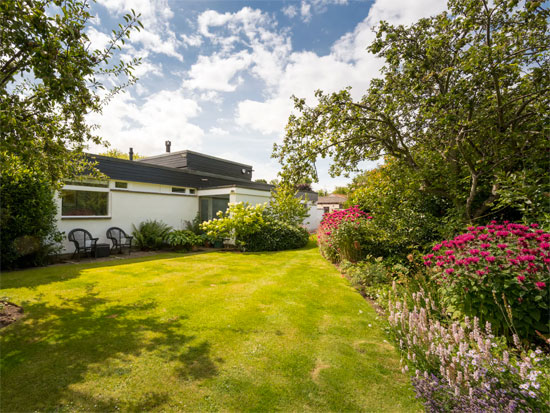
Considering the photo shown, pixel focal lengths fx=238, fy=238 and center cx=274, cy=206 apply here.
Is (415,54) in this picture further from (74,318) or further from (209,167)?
(209,167)

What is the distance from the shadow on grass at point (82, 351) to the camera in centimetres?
227

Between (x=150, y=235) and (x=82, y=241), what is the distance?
8.13 feet

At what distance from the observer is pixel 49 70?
110 inches

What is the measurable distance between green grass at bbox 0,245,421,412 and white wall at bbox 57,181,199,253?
167 inches

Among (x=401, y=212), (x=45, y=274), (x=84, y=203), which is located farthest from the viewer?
(x=84, y=203)

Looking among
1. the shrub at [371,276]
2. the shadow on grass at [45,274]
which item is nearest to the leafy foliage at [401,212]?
the shrub at [371,276]

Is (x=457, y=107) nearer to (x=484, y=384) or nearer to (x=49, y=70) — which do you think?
(x=484, y=384)

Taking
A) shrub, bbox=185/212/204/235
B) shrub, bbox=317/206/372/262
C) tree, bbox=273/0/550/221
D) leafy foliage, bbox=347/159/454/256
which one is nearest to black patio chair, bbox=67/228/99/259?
shrub, bbox=185/212/204/235

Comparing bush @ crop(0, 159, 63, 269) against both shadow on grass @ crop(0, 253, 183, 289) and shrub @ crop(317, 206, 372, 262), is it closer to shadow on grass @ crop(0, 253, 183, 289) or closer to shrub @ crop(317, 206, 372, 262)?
shadow on grass @ crop(0, 253, 183, 289)

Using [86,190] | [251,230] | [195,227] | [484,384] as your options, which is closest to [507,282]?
[484,384]

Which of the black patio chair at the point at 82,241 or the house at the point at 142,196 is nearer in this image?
the black patio chair at the point at 82,241

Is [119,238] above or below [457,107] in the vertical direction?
below

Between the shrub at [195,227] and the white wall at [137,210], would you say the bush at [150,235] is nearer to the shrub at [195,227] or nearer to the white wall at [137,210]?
the white wall at [137,210]

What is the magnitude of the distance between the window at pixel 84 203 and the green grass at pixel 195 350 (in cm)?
434
